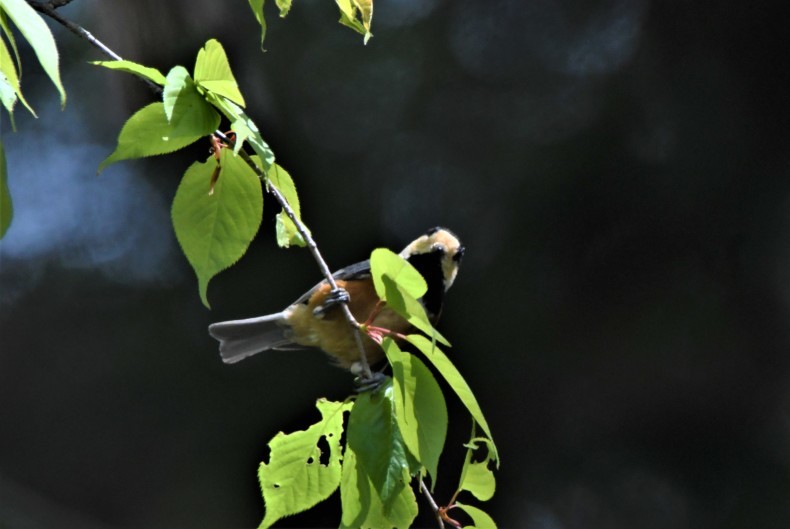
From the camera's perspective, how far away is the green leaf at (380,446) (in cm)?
40

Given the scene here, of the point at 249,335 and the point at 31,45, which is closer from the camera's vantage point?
the point at 31,45

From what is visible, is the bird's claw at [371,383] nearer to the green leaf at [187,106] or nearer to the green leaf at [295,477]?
the green leaf at [295,477]

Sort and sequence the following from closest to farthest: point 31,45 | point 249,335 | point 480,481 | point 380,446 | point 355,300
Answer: point 31,45 → point 380,446 → point 480,481 → point 355,300 → point 249,335

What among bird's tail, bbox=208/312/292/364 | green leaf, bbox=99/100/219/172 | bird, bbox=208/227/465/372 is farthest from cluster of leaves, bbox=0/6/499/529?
bird's tail, bbox=208/312/292/364

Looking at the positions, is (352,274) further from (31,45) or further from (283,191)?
(31,45)

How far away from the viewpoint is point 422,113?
5.44ft

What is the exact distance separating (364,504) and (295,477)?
2.0 inches

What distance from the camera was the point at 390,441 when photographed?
41 centimetres

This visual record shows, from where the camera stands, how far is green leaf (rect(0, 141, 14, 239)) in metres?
0.30

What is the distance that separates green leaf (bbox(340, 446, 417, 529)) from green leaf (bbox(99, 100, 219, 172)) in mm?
165

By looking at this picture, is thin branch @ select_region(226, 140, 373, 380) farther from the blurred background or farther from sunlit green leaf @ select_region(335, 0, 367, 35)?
the blurred background

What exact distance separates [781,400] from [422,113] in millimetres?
868

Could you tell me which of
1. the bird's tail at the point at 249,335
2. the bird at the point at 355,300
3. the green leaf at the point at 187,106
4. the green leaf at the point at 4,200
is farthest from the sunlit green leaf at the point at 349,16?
the bird's tail at the point at 249,335

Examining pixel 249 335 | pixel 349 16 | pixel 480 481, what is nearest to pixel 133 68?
pixel 349 16
